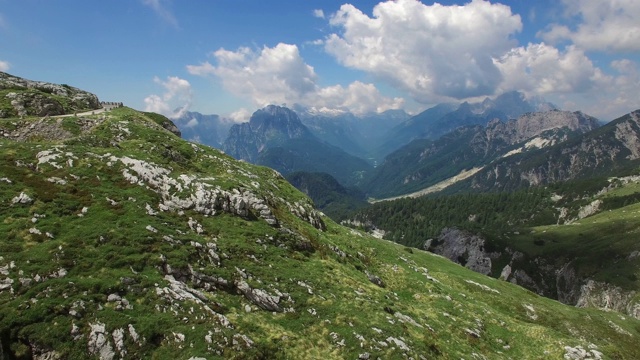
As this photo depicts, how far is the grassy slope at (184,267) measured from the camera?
2159cm

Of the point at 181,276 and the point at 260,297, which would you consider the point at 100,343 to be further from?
the point at 260,297

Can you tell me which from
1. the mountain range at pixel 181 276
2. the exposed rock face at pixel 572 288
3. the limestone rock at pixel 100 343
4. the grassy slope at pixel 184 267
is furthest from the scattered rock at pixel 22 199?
the exposed rock face at pixel 572 288

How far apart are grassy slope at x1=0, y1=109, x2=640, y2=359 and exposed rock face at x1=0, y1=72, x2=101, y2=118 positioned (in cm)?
2547

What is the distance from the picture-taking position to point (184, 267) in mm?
28000

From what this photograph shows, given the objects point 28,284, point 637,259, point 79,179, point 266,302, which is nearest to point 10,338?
point 28,284

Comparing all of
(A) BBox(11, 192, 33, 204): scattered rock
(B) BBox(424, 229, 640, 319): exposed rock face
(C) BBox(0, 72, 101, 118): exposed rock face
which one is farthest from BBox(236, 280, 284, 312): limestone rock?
(B) BBox(424, 229, 640, 319): exposed rock face

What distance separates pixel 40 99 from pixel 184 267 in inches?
2421

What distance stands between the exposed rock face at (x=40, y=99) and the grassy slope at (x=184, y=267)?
25466 millimetres

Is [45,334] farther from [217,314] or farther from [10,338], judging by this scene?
[217,314]

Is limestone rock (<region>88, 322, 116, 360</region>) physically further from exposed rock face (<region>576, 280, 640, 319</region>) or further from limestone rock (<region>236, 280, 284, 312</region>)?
exposed rock face (<region>576, 280, 640, 319</region>)

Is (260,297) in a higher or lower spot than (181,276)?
lower

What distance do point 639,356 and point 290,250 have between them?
56.0 m

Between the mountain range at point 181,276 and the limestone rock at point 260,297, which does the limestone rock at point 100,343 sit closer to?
the mountain range at point 181,276

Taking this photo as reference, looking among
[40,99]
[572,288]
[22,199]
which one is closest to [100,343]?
[22,199]
